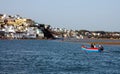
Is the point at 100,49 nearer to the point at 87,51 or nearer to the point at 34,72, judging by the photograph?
the point at 87,51

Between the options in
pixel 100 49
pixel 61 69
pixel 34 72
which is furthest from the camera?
pixel 100 49

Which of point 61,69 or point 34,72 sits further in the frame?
point 61,69

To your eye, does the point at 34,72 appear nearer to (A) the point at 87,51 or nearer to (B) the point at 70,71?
(B) the point at 70,71

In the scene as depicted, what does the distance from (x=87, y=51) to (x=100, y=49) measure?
12.6 ft

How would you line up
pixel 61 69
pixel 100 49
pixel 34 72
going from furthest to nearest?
pixel 100 49 < pixel 61 69 < pixel 34 72

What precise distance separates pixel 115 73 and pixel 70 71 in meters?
4.98

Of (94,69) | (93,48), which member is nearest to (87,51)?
(93,48)

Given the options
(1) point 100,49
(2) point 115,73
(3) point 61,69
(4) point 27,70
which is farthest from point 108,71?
(1) point 100,49

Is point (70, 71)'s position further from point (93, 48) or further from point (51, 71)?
point (93, 48)

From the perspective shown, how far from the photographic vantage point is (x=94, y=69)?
163 ft

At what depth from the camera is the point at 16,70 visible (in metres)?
47.1

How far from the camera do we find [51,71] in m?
47.0

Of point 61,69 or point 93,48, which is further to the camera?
point 93,48

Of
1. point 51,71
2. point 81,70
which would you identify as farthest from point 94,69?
point 51,71
